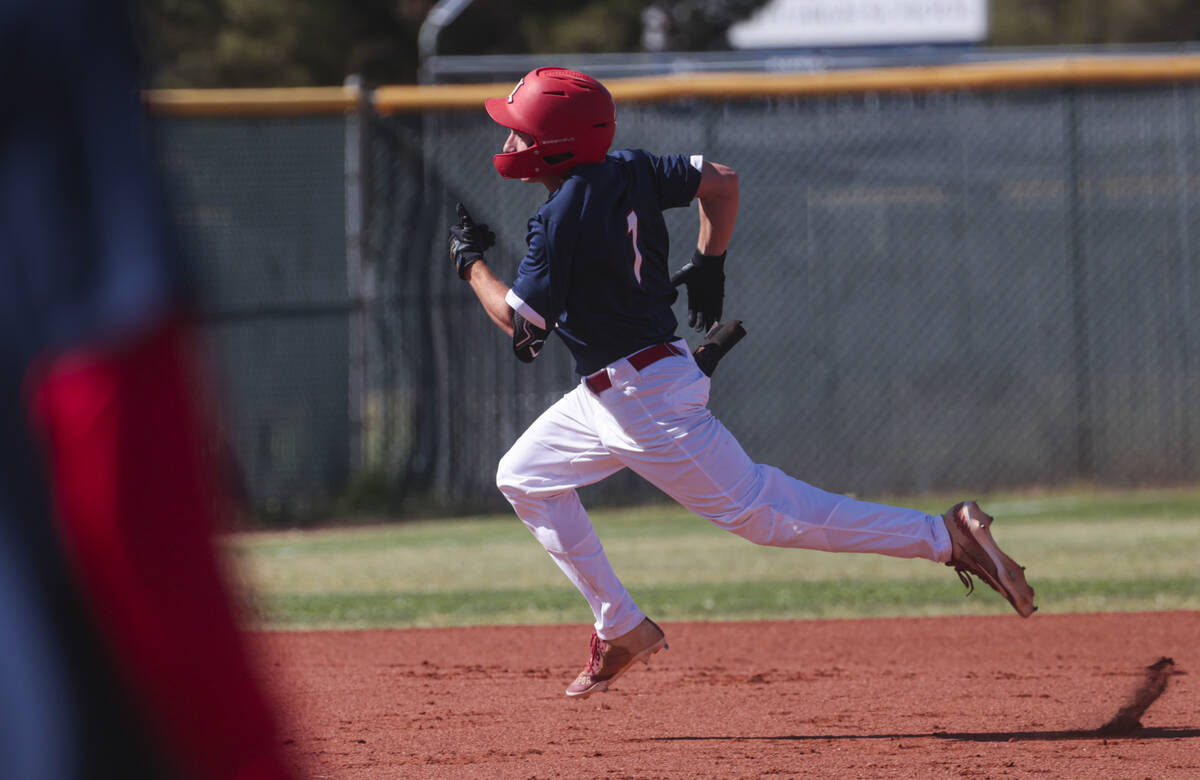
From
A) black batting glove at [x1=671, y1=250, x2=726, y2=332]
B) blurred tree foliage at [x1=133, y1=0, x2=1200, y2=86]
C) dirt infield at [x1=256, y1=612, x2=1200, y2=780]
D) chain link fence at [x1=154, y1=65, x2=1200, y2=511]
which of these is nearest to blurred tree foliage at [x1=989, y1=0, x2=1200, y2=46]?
blurred tree foliage at [x1=133, y1=0, x2=1200, y2=86]

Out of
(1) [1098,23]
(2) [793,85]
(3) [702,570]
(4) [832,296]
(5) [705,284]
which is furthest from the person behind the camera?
(1) [1098,23]

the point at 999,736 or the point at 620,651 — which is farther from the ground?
the point at 620,651

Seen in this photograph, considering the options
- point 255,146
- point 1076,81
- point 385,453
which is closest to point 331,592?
point 385,453

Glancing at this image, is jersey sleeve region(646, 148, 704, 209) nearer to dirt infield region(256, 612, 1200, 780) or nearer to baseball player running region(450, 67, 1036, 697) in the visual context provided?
baseball player running region(450, 67, 1036, 697)

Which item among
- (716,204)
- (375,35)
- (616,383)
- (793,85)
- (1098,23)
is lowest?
(616,383)

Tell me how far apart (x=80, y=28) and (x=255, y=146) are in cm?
1160

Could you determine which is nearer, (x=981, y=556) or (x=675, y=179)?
(x=981, y=556)

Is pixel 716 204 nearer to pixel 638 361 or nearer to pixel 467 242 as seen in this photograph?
pixel 638 361

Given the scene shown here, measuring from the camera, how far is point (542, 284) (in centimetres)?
455

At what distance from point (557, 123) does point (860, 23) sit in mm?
28357

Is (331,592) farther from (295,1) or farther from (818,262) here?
(295,1)

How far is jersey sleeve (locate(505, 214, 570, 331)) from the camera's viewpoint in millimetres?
4543

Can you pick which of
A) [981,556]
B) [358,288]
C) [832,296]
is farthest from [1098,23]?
[981,556]

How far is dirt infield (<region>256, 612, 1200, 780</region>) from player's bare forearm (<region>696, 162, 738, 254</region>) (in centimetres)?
157
